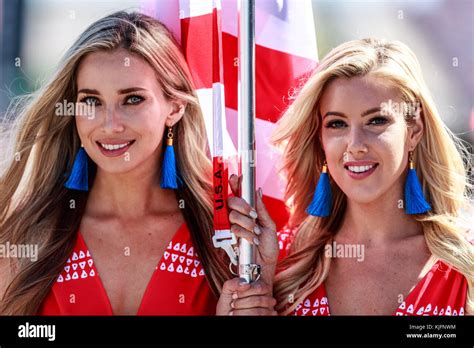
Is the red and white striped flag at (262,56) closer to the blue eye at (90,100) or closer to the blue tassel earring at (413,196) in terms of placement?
the blue eye at (90,100)

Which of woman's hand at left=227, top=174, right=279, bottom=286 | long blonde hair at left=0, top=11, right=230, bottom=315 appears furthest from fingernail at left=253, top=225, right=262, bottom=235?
long blonde hair at left=0, top=11, right=230, bottom=315

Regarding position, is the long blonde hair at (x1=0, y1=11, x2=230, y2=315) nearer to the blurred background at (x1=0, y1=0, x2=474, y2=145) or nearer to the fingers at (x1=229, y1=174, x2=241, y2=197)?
the blurred background at (x1=0, y1=0, x2=474, y2=145)

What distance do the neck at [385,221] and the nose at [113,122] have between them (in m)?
0.99

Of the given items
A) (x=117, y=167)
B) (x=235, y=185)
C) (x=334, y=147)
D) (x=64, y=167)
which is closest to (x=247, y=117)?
(x=235, y=185)

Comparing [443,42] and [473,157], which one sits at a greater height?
[443,42]

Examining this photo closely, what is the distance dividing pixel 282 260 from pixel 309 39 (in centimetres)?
96

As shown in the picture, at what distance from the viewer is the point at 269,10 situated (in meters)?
3.95

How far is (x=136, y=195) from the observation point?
379 centimetres

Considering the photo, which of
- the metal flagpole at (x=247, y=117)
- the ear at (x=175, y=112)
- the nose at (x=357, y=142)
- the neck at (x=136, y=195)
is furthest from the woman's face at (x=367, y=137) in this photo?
the neck at (x=136, y=195)

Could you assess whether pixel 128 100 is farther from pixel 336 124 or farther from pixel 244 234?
pixel 336 124
